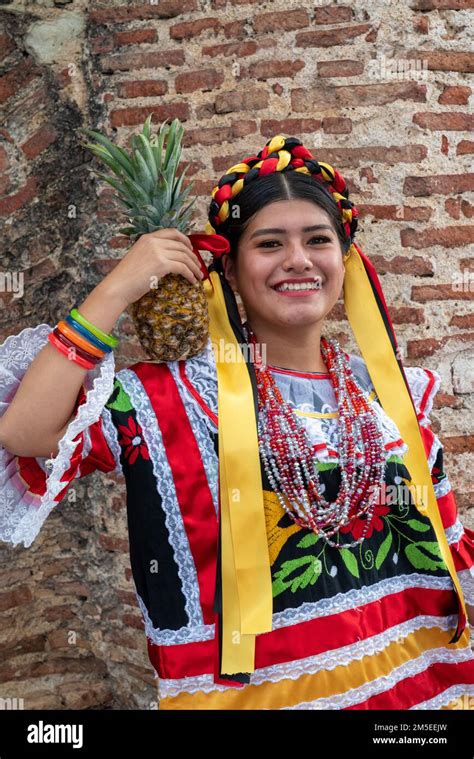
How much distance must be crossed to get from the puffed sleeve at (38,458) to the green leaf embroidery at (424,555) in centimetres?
84

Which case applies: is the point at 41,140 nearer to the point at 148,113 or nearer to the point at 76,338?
the point at 148,113

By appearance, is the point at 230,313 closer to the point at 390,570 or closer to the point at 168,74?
the point at 390,570

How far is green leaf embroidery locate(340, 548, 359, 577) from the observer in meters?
2.04

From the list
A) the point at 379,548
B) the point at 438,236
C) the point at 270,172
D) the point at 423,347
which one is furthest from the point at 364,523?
the point at 438,236

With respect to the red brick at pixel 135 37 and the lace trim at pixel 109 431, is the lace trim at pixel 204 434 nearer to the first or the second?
the lace trim at pixel 109 431

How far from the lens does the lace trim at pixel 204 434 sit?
1.97 m

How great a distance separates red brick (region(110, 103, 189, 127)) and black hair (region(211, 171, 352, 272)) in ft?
3.48

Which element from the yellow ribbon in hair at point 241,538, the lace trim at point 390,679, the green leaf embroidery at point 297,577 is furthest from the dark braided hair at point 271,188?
the lace trim at point 390,679

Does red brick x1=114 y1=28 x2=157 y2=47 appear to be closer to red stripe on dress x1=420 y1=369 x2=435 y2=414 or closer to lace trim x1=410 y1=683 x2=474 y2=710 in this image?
red stripe on dress x1=420 y1=369 x2=435 y2=414

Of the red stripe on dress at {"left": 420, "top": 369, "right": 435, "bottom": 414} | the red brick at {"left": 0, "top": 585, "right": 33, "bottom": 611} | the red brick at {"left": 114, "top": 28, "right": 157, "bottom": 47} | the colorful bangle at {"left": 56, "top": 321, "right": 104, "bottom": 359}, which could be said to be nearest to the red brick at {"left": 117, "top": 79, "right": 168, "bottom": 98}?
the red brick at {"left": 114, "top": 28, "right": 157, "bottom": 47}

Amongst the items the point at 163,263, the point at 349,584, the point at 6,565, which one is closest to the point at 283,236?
the point at 163,263

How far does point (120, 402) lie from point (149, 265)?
1.10ft

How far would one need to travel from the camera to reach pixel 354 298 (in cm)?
241

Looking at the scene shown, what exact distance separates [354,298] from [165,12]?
148cm
